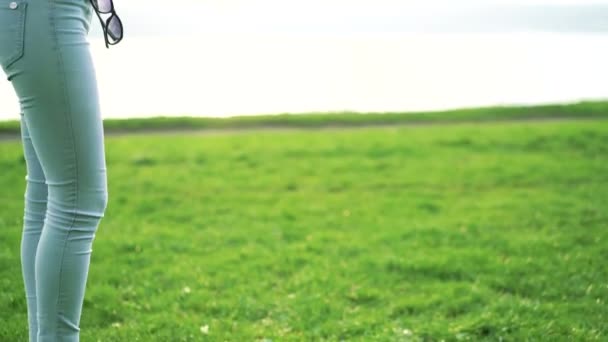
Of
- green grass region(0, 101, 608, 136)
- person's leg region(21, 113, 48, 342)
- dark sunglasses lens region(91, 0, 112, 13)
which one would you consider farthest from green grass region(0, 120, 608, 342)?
green grass region(0, 101, 608, 136)

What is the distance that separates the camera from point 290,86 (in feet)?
37.2

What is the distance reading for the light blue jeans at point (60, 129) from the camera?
6.17ft

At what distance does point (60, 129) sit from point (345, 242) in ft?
11.2

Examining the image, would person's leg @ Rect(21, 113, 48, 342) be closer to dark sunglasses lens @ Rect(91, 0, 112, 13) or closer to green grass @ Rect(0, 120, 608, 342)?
dark sunglasses lens @ Rect(91, 0, 112, 13)

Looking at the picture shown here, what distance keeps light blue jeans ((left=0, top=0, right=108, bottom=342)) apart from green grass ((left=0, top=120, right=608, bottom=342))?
1369 mm

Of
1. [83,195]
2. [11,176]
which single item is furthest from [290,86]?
[83,195]

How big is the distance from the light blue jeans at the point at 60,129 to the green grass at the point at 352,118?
9181 millimetres

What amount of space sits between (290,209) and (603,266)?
2739 millimetres

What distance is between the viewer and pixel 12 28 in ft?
6.17

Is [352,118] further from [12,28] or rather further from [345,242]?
[12,28]

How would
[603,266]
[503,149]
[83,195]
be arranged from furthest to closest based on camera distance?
[503,149] → [603,266] → [83,195]

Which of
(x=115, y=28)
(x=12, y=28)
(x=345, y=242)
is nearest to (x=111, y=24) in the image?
(x=115, y=28)

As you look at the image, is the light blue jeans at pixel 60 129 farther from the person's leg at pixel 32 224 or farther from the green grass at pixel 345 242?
the green grass at pixel 345 242

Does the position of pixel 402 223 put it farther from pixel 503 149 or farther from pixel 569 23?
pixel 569 23
